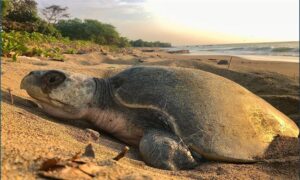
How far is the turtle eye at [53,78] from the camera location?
Result: 311 centimetres

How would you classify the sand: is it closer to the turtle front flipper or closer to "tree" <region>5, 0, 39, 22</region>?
the turtle front flipper

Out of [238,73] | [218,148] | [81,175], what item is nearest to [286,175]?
[218,148]

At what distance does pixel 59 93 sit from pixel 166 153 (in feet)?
3.30

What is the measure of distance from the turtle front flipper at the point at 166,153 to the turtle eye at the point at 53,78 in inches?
33.4

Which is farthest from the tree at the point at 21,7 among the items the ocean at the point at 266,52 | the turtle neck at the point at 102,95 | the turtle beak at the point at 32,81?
the ocean at the point at 266,52

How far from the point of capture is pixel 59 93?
3.09 meters

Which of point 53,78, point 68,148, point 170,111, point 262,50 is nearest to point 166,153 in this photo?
point 170,111

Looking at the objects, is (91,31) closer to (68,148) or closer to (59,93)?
(59,93)

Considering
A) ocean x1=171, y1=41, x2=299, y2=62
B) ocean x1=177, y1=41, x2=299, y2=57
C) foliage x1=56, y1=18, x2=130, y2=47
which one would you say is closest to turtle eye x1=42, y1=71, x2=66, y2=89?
ocean x1=171, y1=41, x2=299, y2=62

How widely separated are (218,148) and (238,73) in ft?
13.8

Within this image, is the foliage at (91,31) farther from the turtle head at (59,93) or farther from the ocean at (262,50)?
the turtle head at (59,93)

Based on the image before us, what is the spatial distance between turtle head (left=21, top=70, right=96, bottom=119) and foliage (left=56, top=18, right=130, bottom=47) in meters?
A: 18.7

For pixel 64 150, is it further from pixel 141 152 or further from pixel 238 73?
pixel 238 73

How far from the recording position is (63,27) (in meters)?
24.1
